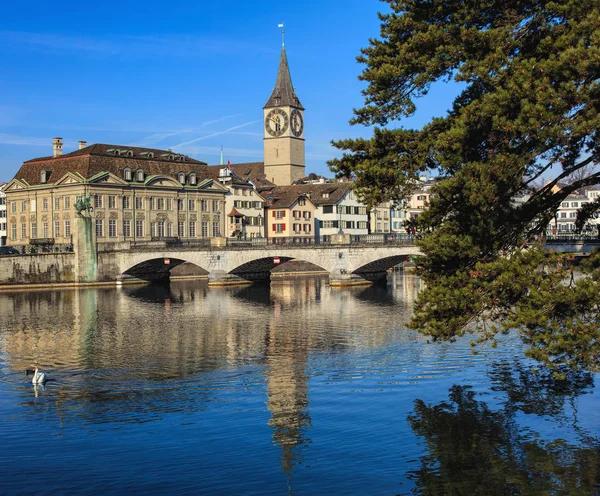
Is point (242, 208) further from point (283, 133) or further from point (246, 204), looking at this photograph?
point (283, 133)

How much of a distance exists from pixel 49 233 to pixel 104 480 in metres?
85.7

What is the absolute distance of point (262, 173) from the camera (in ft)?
482

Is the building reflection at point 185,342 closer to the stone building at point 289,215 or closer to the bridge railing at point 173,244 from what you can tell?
the bridge railing at point 173,244

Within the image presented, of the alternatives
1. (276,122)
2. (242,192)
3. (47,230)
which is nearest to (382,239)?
(242,192)

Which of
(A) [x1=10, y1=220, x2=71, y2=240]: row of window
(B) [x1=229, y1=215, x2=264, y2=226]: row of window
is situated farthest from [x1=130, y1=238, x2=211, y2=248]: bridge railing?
(B) [x1=229, y1=215, x2=264, y2=226]: row of window

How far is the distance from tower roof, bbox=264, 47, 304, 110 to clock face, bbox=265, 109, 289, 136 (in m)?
1.47

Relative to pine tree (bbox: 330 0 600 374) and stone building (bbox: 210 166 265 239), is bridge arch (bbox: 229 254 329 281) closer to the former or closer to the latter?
stone building (bbox: 210 166 265 239)

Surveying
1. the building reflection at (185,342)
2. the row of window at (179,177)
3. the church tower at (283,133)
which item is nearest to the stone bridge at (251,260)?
the building reflection at (185,342)

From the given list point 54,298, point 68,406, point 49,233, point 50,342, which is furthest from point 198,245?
point 68,406

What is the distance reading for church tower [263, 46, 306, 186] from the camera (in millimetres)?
143250

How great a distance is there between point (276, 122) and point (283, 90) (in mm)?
5714

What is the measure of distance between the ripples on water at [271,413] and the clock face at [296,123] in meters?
102

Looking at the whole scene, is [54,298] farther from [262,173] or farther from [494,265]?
[262,173]

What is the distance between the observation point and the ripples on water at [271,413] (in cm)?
1966
